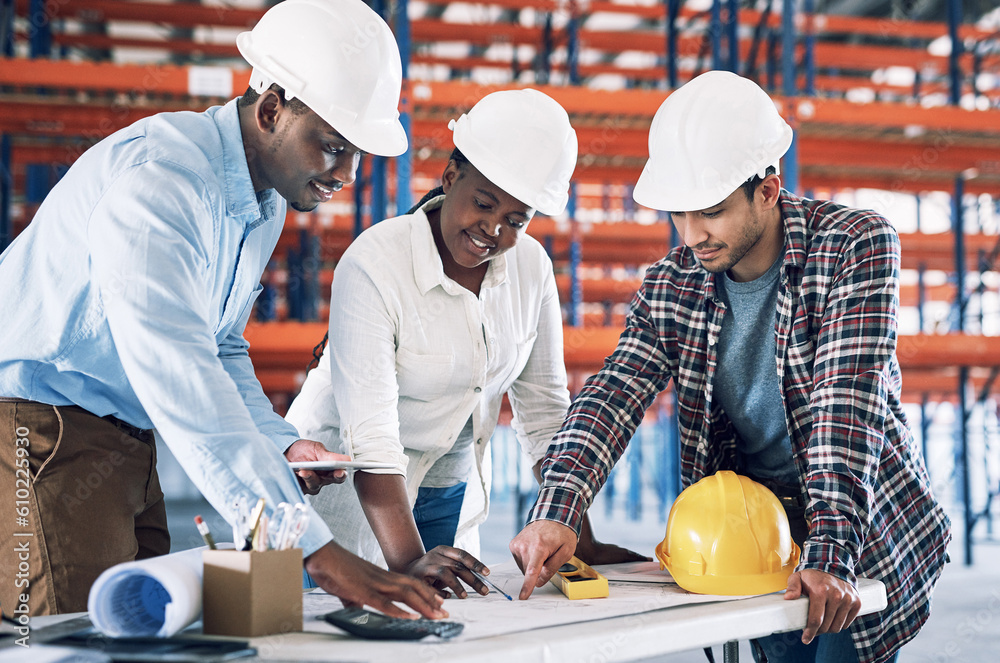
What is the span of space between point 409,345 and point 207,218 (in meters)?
0.64

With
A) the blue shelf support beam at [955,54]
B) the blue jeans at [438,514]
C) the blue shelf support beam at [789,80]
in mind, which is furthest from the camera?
A: the blue shelf support beam at [955,54]

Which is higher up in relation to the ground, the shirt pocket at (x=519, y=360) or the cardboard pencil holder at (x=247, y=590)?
the shirt pocket at (x=519, y=360)

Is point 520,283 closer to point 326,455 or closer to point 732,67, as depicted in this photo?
point 326,455

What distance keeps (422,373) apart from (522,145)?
0.61 meters

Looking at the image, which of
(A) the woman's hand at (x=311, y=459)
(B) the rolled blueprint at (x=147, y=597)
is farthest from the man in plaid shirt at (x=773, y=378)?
(B) the rolled blueprint at (x=147, y=597)

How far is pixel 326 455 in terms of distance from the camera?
1726 mm

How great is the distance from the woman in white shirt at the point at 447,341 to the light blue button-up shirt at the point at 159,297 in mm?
239

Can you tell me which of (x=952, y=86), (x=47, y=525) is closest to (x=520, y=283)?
(x=47, y=525)

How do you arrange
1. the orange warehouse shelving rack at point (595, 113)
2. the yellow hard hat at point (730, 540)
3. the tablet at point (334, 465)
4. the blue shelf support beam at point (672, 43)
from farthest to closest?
the blue shelf support beam at point (672, 43) < the orange warehouse shelving rack at point (595, 113) < the yellow hard hat at point (730, 540) < the tablet at point (334, 465)

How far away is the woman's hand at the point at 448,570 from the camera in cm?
163

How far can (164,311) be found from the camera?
1.29m

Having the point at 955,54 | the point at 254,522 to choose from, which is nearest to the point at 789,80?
the point at 955,54

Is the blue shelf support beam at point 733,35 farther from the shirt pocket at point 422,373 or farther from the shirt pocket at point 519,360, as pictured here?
the shirt pocket at point 422,373

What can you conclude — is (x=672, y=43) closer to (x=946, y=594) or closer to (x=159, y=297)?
(x=946, y=594)
